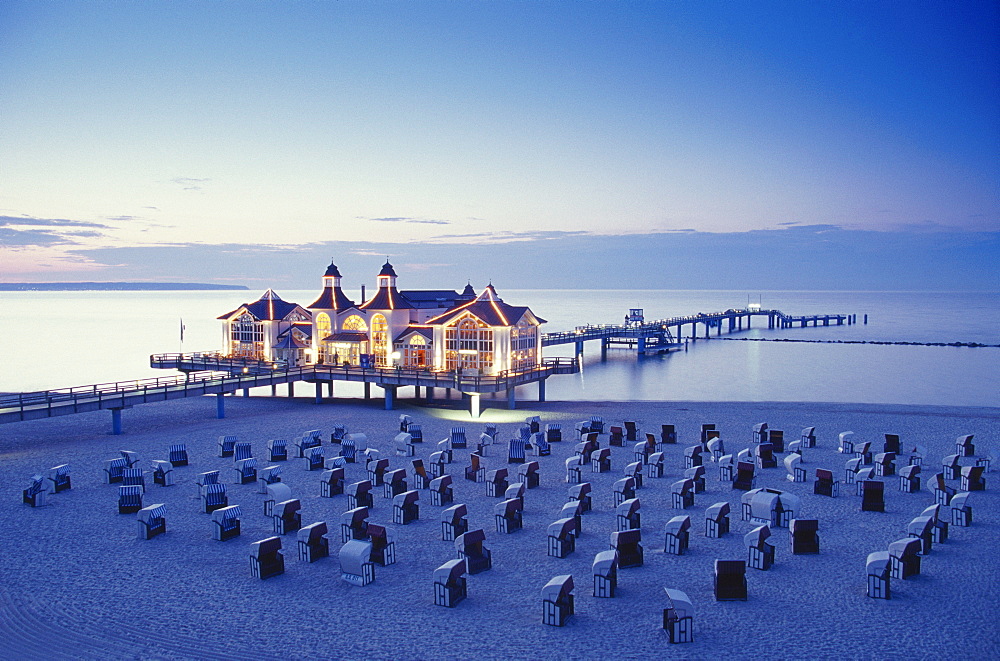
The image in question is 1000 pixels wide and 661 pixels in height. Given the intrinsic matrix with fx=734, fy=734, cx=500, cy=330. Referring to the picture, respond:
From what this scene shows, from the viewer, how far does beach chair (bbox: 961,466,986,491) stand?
764 inches

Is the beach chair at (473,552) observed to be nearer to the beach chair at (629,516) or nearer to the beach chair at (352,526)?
the beach chair at (352,526)

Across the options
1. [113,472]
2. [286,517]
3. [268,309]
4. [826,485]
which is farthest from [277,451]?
[268,309]

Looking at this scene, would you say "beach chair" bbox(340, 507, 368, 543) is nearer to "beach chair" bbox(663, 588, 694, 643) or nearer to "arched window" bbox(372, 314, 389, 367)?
"beach chair" bbox(663, 588, 694, 643)

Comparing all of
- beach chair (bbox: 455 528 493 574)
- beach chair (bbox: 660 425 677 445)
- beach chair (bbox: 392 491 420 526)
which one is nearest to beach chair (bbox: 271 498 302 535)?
beach chair (bbox: 392 491 420 526)

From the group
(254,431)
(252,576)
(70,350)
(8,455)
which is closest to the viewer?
(252,576)

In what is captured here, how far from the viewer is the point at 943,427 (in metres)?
29.8

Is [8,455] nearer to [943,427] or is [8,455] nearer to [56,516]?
[56,516]

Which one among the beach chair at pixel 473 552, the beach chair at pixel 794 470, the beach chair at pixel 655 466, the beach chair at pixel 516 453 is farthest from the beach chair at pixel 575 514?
the beach chair at pixel 794 470

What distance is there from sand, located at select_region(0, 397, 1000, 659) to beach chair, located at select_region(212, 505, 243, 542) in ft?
0.73

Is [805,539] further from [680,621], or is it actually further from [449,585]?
[449,585]

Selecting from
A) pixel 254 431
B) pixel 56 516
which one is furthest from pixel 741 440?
pixel 56 516

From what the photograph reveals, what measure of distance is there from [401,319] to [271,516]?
23.0 meters

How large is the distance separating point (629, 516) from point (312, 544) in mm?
A: 6603

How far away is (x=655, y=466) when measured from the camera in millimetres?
21234
